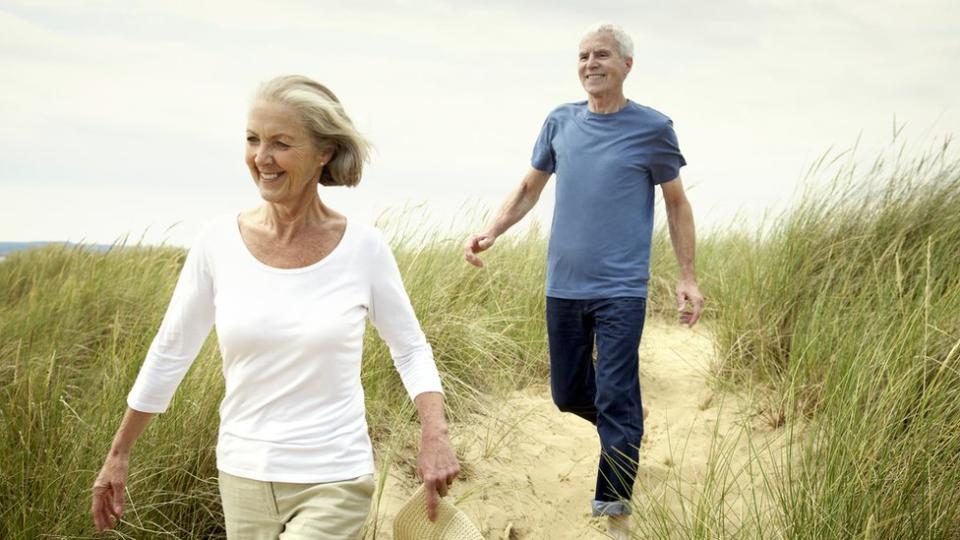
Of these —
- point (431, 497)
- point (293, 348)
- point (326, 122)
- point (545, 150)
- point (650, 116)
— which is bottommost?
point (431, 497)

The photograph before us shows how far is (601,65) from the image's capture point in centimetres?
439

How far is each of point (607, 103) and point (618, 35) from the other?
→ 12.4 inches

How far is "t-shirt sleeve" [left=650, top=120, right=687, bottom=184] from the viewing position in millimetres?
4418

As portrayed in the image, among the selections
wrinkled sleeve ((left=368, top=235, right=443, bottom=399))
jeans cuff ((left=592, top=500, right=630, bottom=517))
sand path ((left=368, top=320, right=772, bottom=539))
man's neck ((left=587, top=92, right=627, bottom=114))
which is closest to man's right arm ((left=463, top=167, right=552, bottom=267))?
man's neck ((left=587, top=92, right=627, bottom=114))

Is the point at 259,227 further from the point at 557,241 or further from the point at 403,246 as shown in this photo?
the point at 403,246

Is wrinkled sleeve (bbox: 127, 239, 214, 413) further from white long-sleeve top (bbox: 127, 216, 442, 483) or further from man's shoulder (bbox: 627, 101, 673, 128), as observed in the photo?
man's shoulder (bbox: 627, 101, 673, 128)

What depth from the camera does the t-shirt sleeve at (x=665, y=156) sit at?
4.42 meters

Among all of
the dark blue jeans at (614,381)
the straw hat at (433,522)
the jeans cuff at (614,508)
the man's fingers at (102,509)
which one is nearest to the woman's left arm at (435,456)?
the straw hat at (433,522)

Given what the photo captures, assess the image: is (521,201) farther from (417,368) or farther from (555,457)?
(417,368)

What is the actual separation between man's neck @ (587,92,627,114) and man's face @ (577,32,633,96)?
0.02 metres

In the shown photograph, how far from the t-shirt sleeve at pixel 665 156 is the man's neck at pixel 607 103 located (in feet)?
0.80

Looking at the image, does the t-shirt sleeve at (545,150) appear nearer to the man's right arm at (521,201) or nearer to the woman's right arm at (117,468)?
the man's right arm at (521,201)

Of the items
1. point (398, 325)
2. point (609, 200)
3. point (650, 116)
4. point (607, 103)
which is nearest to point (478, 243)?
point (609, 200)

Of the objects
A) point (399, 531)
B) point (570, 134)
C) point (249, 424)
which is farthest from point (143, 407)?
point (570, 134)
